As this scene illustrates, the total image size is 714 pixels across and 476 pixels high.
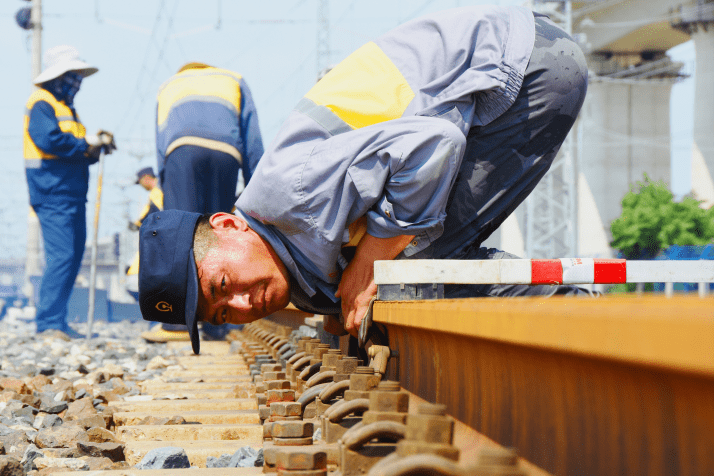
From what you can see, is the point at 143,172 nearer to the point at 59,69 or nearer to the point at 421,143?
the point at 59,69

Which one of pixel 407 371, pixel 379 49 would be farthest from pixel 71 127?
pixel 407 371

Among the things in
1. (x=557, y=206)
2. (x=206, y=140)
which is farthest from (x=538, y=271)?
(x=557, y=206)

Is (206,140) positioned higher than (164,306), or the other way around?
(206,140)

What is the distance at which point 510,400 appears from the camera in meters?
1.21

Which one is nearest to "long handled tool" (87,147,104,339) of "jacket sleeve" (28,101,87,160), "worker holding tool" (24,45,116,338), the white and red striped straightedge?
"worker holding tool" (24,45,116,338)

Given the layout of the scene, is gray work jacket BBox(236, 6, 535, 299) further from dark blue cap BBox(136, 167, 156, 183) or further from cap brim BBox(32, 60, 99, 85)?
dark blue cap BBox(136, 167, 156, 183)

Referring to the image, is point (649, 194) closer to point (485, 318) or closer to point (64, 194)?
point (64, 194)

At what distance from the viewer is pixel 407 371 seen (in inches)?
76.7

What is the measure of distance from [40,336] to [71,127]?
→ 7.69ft

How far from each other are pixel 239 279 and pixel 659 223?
121 ft

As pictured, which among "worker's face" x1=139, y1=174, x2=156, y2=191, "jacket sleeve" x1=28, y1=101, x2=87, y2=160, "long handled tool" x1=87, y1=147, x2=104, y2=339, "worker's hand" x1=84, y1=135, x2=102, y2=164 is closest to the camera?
"jacket sleeve" x1=28, y1=101, x2=87, y2=160

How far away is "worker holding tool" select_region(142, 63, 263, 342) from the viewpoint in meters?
5.73

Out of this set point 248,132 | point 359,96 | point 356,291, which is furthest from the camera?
point 248,132

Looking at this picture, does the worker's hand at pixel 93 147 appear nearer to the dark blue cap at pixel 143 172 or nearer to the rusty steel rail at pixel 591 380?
the dark blue cap at pixel 143 172
